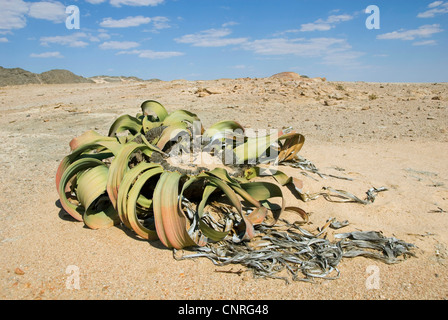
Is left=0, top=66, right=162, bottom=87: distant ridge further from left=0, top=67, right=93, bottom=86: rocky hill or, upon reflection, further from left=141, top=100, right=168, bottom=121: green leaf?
left=141, top=100, right=168, bottom=121: green leaf

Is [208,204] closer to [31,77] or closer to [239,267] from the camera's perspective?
[239,267]

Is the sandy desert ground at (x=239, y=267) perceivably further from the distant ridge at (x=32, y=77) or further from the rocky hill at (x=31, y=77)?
the rocky hill at (x=31, y=77)

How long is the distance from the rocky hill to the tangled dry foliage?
1621cm

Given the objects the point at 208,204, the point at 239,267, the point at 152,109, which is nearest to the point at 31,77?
the point at 152,109

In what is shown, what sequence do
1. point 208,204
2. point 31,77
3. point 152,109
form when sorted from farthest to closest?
point 31,77
point 152,109
point 208,204

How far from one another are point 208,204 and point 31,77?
17.6 meters

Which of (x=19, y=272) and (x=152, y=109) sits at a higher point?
(x=152, y=109)

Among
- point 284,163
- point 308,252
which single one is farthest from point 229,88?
point 308,252

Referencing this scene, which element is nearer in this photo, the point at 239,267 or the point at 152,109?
the point at 239,267

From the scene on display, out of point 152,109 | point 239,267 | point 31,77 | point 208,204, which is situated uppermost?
point 31,77

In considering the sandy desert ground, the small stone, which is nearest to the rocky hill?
the sandy desert ground

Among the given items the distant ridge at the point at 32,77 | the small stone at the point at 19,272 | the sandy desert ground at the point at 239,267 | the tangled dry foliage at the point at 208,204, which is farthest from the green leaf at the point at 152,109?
the distant ridge at the point at 32,77

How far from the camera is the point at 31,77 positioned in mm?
16266
